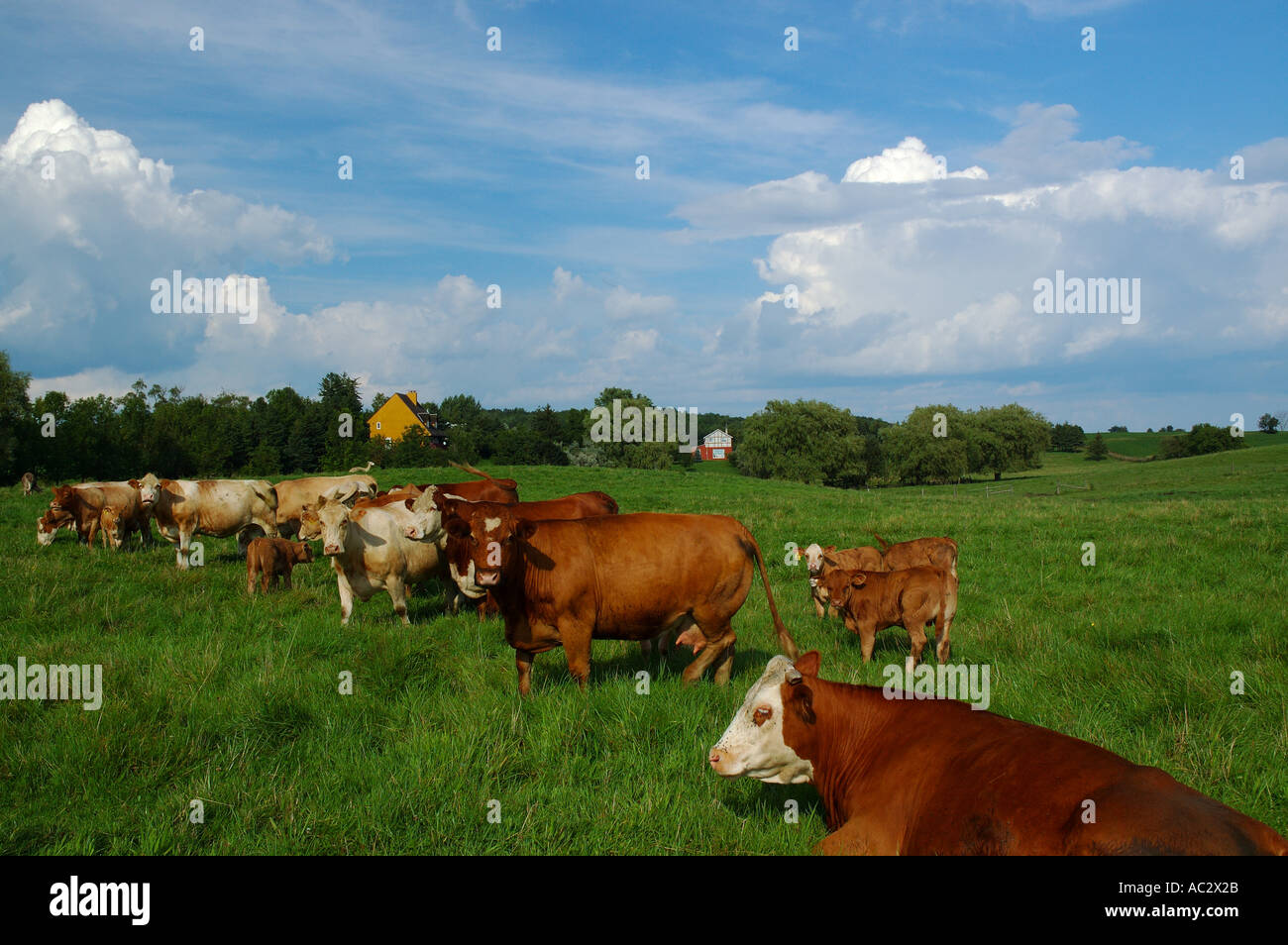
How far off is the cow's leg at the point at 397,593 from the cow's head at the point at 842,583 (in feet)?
18.4

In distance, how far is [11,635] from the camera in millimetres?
9117

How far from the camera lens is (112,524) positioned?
1638 centimetres

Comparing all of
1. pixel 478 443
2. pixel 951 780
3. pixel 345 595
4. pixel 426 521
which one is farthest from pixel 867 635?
pixel 478 443

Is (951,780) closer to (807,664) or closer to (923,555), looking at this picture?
(807,664)

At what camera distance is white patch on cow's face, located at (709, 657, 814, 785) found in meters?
4.72

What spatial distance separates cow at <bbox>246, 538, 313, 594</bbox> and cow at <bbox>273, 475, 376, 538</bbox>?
A: 4.16m

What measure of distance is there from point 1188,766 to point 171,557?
1628cm

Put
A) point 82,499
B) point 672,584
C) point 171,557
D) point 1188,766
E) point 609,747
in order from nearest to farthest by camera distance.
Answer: point 1188,766 → point 609,747 → point 672,584 → point 171,557 → point 82,499

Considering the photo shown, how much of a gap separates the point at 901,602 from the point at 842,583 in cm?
78

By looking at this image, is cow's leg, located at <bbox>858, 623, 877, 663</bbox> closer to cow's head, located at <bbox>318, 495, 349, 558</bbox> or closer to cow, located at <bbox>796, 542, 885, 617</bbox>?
cow, located at <bbox>796, 542, 885, 617</bbox>
